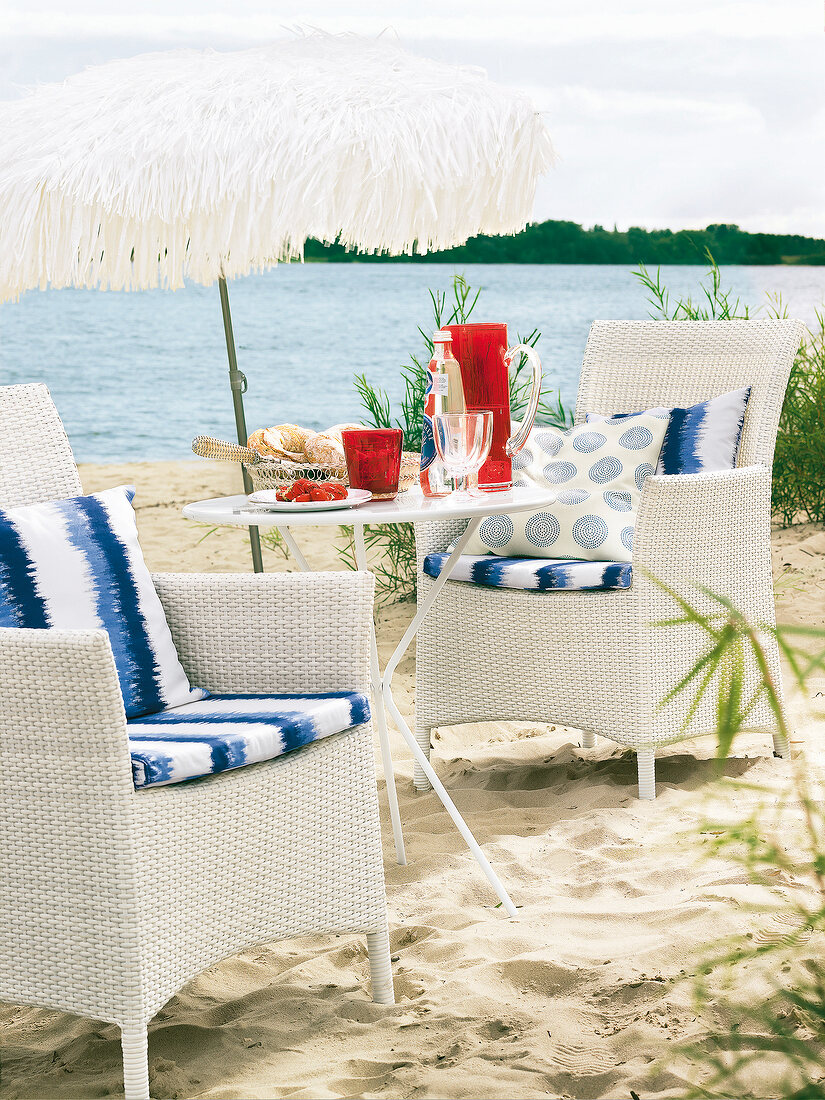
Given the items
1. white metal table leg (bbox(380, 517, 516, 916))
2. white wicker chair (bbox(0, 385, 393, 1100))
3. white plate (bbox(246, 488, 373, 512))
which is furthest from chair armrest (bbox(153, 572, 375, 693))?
white metal table leg (bbox(380, 517, 516, 916))

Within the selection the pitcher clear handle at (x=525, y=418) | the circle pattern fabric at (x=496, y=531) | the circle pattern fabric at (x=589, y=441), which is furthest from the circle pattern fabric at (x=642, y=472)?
the pitcher clear handle at (x=525, y=418)

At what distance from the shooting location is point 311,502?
189cm

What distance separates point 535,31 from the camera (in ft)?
72.1

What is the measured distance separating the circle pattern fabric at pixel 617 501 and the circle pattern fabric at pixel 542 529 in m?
0.14

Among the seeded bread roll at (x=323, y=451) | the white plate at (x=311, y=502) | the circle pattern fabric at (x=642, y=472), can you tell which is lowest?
the circle pattern fabric at (x=642, y=472)

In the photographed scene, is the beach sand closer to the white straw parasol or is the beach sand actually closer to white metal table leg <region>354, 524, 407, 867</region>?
white metal table leg <region>354, 524, 407, 867</region>

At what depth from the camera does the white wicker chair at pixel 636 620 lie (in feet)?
8.24

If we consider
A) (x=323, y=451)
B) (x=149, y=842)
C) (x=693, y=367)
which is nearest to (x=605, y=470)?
(x=693, y=367)

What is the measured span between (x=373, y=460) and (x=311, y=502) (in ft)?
0.66

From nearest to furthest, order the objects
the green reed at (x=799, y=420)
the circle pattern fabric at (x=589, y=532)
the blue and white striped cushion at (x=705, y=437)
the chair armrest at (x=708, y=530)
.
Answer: the chair armrest at (x=708, y=530) → the circle pattern fabric at (x=589, y=532) → the blue and white striped cushion at (x=705, y=437) → the green reed at (x=799, y=420)

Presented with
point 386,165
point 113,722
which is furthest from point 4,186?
point 113,722

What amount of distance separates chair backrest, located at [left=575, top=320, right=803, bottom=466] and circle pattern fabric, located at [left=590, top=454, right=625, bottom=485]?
31cm

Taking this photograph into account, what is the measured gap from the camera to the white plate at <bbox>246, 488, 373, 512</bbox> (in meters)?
1.89

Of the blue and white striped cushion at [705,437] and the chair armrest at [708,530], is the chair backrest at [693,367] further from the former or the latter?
the chair armrest at [708,530]
